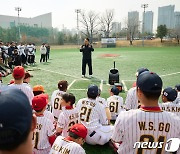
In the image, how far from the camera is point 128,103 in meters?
5.94

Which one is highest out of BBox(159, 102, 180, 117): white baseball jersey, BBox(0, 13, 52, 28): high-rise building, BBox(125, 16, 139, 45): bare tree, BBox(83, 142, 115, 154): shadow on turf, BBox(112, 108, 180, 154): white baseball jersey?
BBox(0, 13, 52, 28): high-rise building

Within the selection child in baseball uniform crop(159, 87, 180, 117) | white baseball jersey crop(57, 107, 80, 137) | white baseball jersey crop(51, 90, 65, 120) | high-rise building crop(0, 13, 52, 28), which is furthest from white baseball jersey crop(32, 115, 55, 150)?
high-rise building crop(0, 13, 52, 28)

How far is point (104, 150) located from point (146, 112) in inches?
113

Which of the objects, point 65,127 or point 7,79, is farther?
point 7,79

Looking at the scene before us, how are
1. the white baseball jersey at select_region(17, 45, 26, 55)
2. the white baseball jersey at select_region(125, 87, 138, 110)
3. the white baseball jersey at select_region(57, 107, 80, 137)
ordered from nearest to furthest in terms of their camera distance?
the white baseball jersey at select_region(57, 107, 80, 137)
the white baseball jersey at select_region(125, 87, 138, 110)
the white baseball jersey at select_region(17, 45, 26, 55)

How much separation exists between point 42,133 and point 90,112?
1308 mm

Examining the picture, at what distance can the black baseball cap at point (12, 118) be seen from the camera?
1424 mm

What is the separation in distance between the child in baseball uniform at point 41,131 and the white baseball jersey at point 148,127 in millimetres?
1923

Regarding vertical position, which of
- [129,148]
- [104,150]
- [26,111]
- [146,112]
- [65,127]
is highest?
[26,111]

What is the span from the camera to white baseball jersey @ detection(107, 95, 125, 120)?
682cm

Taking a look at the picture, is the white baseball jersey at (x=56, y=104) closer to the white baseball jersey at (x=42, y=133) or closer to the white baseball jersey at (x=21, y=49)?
the white baseball jersey at (x=42, y=133)

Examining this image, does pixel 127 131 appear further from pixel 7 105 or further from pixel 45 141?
pixel 45 141

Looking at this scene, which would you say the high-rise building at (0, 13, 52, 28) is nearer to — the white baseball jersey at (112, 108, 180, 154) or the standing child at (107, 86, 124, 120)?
the standing child at (107, 86, 124, 120)

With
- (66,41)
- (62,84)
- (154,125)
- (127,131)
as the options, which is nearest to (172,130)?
(154,125)
